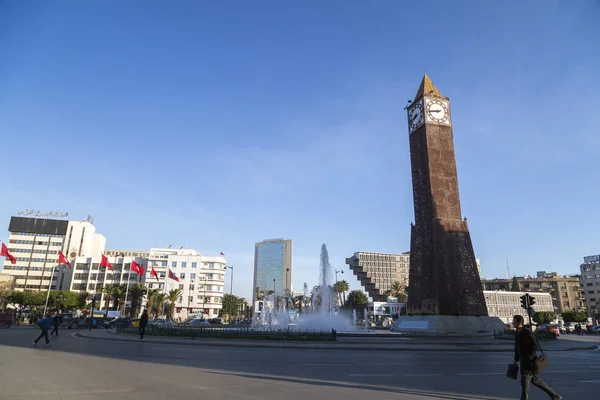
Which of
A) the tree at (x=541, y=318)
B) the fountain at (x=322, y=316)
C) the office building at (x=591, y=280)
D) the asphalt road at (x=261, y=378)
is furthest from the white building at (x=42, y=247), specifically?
the office building at (x=591, y=280)

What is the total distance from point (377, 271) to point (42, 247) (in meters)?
100

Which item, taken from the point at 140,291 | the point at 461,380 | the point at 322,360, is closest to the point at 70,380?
the point at 322,360

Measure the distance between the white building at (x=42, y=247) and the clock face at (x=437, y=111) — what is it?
100m

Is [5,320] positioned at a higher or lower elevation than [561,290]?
lower

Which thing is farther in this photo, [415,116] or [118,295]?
[118,295]

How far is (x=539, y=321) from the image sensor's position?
82.1m

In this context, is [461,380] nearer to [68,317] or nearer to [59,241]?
[68,317]

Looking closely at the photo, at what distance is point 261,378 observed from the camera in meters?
9.72

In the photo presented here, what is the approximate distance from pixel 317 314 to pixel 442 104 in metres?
26.7

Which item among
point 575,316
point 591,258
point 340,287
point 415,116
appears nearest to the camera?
point 415,116

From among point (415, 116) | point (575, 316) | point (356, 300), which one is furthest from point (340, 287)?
point (415, 116)

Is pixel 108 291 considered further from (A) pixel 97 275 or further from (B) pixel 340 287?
(B) pixel 340 287

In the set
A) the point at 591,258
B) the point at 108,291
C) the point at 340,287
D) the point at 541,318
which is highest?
the point at 591,258

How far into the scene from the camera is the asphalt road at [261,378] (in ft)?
25.5
